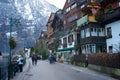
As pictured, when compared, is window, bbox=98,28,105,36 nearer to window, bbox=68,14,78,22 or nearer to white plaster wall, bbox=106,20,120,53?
white plaster wall, bbox=106,20,120,53

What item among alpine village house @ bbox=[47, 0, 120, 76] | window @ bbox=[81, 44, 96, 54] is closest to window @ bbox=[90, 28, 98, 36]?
alpine village house @ bbox=[47, 0, 120, 76]

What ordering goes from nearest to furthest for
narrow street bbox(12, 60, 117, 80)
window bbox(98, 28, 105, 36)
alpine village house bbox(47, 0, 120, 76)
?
1. narrow street bbox(12, 60, 117, 80)
2. alpine village house bbox(47, 0, 120, 76)
3. window bbox(98, 28, 105, 36)

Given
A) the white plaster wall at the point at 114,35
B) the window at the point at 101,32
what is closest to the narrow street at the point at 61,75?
the white plaster wall at the point at 114,35

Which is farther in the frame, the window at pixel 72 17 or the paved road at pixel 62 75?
the window at pixel 72 17

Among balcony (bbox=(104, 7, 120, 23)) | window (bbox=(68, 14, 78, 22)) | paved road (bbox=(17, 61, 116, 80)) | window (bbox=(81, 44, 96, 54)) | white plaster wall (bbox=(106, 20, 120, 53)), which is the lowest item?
paved road (bbox=(17, 61, 116, 80))

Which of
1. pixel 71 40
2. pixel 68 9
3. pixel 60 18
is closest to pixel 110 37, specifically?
pixel 71 40

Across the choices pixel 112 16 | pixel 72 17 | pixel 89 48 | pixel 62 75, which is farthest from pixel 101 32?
pixel 62 75

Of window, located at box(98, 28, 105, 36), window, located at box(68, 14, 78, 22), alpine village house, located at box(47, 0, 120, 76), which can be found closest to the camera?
A: alpine village house, located at box(47, 0, 120, 76)

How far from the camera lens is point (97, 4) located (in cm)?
4644

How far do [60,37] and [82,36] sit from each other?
19564 millimetres

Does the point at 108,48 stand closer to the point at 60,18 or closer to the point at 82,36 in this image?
the point at 82,36

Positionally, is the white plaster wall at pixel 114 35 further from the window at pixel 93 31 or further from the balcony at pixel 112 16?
the window at pixel 93 31

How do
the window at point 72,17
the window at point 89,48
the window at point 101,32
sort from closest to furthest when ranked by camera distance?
the window at point 101,32
the window at point 89,48
the window at point 72,17

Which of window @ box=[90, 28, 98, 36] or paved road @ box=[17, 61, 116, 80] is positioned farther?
window @ box=[90, 28, 98, 36]
